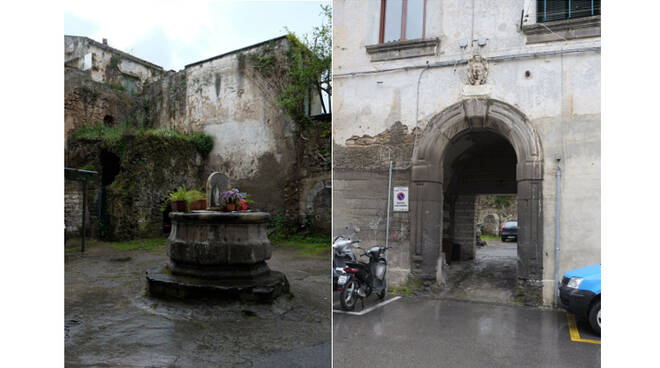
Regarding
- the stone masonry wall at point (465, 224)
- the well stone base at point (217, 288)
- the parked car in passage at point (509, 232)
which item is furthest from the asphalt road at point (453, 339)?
the parked car in passage at point (509, 232)

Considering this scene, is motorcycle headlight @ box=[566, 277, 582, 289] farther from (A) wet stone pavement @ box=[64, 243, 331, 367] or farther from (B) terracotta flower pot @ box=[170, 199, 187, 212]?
(B) terracotta flower pot @ box=[170, 199, 187, 212]

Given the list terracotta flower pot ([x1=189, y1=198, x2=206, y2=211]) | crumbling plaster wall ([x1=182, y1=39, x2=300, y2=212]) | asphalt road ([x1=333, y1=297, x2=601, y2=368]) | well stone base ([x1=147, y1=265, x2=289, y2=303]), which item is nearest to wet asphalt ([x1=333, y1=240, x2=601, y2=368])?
asphalt road ([x1=333, y1=297, x2=601, y2=368])

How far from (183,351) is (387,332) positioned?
106cm

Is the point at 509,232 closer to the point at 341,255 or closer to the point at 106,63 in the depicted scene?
the point at 341,255

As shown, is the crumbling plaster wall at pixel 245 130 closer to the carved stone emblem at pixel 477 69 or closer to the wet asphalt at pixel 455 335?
the wet asphalt at pixel 455 335

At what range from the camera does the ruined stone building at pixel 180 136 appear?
183cm

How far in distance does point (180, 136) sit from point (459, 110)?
80.4 inches

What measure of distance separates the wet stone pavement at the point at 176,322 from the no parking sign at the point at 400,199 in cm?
63

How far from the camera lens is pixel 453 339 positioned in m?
2.16

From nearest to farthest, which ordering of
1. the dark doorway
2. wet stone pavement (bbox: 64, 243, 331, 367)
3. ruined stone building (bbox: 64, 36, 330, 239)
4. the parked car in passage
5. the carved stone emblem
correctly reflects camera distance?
wet stone pavement (bbox: 64, 243, 331, 367)
ruined stone building (bbox: 64, 36, 330, 239)
the carved stone emblem
the dark doorway
the parked car in passage

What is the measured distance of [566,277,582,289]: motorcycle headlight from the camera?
227 cm

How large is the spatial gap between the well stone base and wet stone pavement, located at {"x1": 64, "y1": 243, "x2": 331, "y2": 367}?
59 mm

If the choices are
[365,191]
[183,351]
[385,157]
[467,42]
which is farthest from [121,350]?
[467,42]
